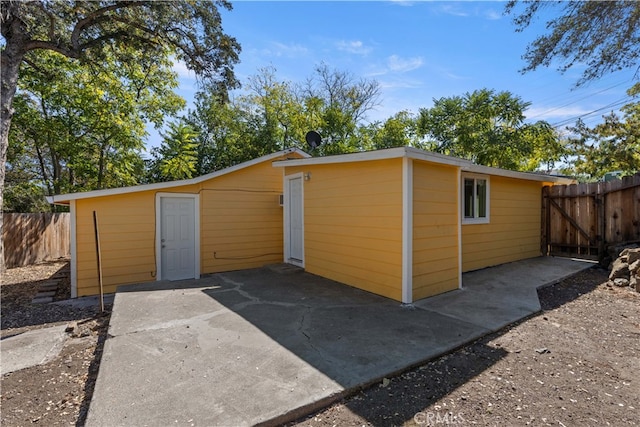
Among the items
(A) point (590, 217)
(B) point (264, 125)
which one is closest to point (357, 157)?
(A) point (590, 217)

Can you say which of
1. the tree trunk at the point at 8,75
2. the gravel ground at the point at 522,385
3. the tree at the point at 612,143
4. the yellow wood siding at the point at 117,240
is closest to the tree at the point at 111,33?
the tree trunk at the point at 8,75

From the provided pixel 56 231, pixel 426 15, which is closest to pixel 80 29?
pixel 56 231

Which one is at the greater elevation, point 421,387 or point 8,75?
point 8,75

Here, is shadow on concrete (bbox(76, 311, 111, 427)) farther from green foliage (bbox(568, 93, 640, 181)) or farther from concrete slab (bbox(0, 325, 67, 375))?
green foliage (bbox(568, 93, 640, 181))

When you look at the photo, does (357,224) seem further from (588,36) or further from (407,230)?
(588,36)

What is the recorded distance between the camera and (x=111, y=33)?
26.2 feet

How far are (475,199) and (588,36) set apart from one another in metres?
4.58

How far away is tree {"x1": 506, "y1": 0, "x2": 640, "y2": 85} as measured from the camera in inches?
260

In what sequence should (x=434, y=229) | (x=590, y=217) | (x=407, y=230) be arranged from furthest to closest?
1. (x=590, y=217)
2. (x=434, y=229)
3. (x=407, y=230)

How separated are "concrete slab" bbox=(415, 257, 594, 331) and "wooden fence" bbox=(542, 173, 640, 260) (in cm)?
59

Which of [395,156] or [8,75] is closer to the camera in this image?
[395,156]

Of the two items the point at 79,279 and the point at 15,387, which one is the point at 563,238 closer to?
the point at 15,387

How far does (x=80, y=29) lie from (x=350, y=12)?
6.89m

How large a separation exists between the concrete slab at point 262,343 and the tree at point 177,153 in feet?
29.4
